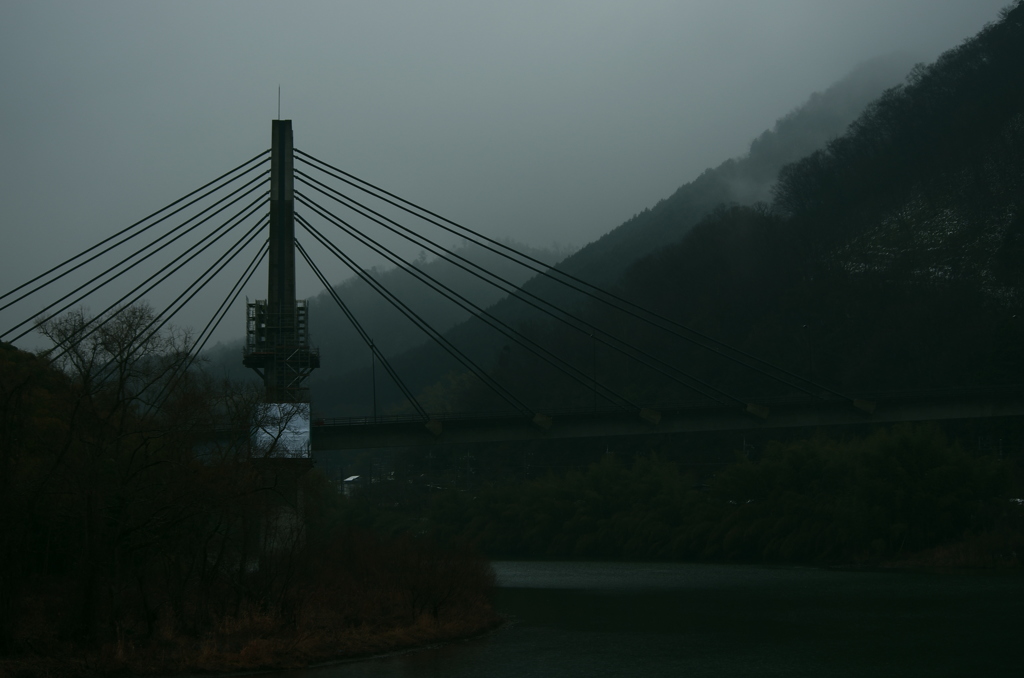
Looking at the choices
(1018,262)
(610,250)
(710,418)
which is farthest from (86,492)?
(610,250)

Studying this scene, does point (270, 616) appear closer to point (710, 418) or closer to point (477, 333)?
point (710, 418)

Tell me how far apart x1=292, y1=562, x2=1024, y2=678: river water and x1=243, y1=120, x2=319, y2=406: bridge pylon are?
14.3 m

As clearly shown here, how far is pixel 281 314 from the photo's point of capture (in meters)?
45.4

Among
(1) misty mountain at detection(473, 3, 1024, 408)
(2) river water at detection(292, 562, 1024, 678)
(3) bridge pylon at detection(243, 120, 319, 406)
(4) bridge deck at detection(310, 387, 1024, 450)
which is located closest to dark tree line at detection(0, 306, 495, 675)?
(2) river water at detection(292, 562, 1024, 678)

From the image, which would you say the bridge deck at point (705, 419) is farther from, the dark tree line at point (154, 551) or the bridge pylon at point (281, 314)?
the dark tree line at point (154, 551)

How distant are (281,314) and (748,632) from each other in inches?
1002

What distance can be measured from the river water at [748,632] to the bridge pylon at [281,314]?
14.3 metres

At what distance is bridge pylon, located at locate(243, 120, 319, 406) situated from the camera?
143 ft

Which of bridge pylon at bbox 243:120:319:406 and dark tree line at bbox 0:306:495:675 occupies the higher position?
bridge pylon at bbox 243:120:319:406

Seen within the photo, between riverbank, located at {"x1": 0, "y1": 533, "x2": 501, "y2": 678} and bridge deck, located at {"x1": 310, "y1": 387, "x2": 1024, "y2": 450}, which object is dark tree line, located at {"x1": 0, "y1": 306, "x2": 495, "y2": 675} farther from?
bridge deck, located at {"x1": 310, "y1": 387, "x2": 1024, "y2": 450}

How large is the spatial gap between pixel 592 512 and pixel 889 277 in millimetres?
39635

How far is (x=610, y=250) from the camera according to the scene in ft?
586

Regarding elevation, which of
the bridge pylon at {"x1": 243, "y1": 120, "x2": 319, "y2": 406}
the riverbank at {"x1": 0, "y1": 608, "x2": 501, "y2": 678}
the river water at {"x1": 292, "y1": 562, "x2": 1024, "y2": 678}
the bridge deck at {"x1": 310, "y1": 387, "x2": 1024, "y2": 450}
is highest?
the bridge pylon at {"x1": 243, "y1": 120, "x2": 319, "y2": 406}

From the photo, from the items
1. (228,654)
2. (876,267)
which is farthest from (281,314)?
(876,267)
